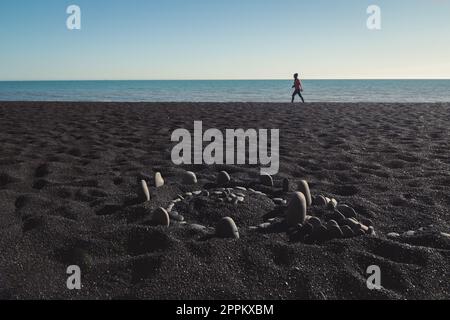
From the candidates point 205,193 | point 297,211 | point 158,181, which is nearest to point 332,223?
point 297,211

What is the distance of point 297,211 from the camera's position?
9.80 ft

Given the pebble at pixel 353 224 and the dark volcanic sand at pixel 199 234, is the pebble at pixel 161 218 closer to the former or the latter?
the dark volcanic sand at pixel 199 234

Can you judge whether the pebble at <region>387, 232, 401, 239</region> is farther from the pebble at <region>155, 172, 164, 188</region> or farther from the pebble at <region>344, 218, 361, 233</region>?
the pebble at <region>155, 172, 164, 188</region>

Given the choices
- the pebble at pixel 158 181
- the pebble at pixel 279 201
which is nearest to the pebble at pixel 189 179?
the pebble at pixel 158 181

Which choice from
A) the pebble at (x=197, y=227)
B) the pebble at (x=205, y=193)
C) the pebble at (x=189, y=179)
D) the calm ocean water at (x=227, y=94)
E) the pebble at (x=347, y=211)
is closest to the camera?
the pebble at (x=197, y=227)

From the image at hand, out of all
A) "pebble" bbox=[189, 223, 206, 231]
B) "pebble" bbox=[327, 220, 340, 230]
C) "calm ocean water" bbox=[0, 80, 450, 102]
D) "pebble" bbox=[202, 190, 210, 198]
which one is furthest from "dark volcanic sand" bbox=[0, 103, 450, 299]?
"calm ocean water" bbox=[0, 80, 450, 102]

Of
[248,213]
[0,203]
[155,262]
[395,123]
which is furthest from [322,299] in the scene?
[395,123]

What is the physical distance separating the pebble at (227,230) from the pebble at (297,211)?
1.49 feet

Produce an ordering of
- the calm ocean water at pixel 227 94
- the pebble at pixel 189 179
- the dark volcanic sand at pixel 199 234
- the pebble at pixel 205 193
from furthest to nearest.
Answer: the calm ocean water at pixel 227 94
the pebble at pixel 189 179
the pebble at pixel 205 193
the dark volcanic sand at pixel 199 234

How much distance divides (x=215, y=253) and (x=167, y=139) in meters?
4.54

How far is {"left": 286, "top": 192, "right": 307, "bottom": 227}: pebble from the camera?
2979mm

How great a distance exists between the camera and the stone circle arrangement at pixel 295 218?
2.78 metres

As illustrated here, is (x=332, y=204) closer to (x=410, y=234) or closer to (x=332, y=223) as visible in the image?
(x=332, y=223)
